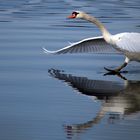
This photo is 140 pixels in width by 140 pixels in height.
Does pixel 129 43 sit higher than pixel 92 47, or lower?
higher

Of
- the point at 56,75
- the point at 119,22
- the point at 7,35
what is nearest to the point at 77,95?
the point at 56,75

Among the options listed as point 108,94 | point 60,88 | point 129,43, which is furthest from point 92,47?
point 108,94

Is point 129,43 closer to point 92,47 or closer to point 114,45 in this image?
point 114,45

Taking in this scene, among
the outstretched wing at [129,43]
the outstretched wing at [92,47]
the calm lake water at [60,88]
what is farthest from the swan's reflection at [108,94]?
the outstretched wing at [92,47]

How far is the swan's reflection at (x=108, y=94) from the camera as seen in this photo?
9120 mm

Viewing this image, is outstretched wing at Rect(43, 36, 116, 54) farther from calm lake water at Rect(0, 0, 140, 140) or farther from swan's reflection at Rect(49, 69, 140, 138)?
swan's reflection at Rect(49, 69, 140, 138)

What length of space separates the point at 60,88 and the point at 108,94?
0.73m

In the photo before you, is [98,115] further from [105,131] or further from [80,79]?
[80,79]

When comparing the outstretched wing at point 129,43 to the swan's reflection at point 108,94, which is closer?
the swan's reflection at point 108,94

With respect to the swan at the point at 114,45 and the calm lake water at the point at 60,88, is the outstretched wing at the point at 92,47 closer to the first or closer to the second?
the swan at the point at 114,45

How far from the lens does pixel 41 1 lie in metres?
27.1

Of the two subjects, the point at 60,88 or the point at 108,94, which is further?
the point at 60,88

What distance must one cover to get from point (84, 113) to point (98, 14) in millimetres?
13287

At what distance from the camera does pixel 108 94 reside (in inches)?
428
